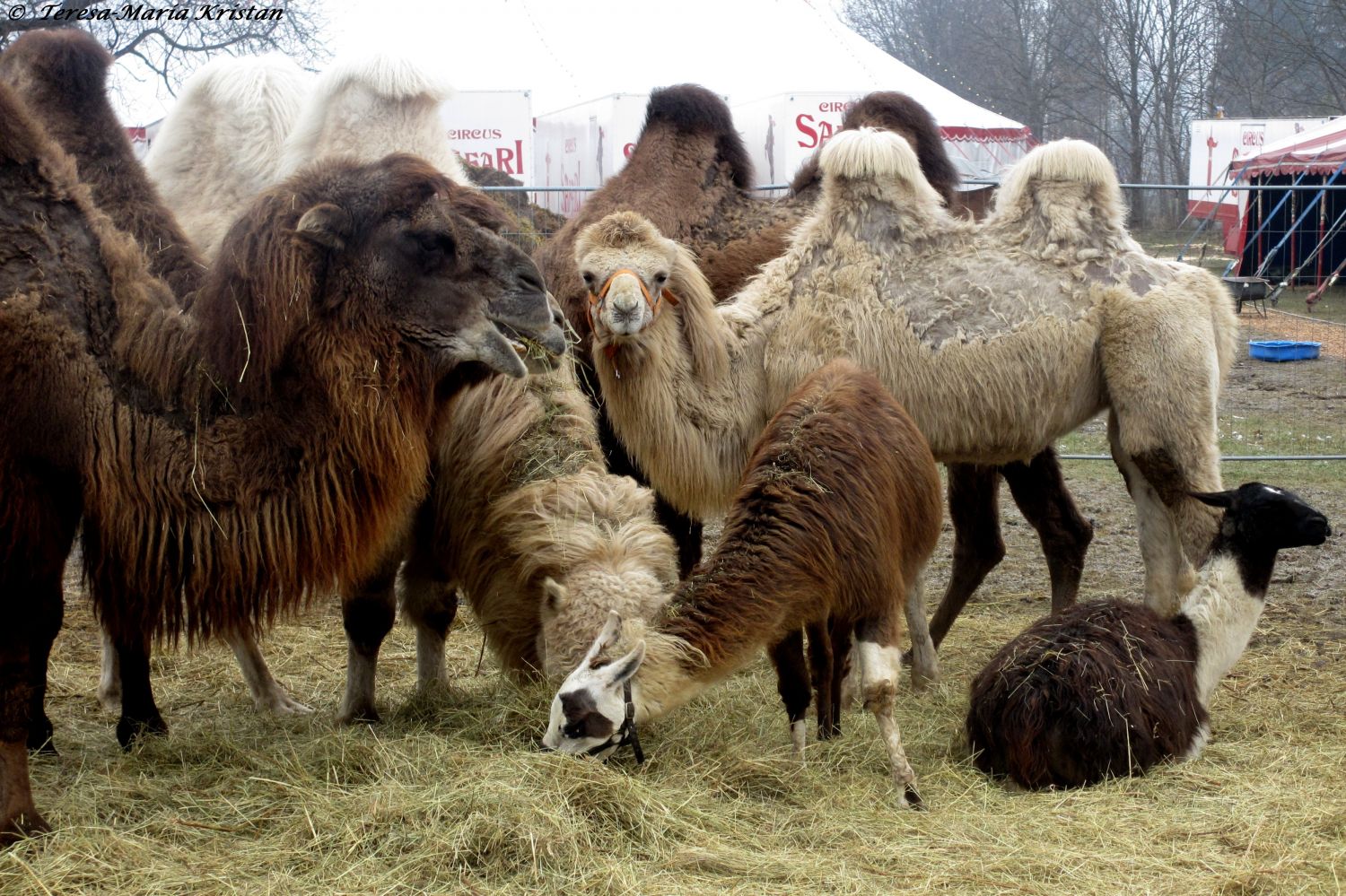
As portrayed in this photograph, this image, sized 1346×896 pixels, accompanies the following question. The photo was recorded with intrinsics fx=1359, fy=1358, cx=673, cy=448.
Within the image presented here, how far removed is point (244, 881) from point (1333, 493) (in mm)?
8630

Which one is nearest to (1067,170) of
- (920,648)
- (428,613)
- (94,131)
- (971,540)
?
(971,540)

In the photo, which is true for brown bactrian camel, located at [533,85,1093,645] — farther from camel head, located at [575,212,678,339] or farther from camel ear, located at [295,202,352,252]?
camel ear, located at [295,202,352,252]

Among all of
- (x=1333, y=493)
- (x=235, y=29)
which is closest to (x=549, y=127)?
(x=235, y=29)

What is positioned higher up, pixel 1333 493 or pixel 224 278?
pixel 224 278

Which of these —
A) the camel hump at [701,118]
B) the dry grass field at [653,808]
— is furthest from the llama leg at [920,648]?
the camel hump at [701,118]

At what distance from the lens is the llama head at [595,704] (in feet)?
13.7

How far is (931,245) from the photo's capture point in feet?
20.3

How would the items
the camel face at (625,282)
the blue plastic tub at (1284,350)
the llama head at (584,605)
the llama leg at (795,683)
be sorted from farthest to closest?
the blue plastic tub at (1284,350) < the camel face at (625,282) < the llama leg at (795,683) < the llama head at (584,605)

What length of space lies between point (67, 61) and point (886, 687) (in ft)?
14.1

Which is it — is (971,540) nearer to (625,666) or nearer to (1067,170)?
(1067,170)

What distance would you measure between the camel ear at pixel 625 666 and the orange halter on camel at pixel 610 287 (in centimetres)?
187

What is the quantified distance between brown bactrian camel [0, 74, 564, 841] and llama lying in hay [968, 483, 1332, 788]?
211cm

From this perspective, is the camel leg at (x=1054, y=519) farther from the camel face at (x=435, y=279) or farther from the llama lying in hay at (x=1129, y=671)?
the camel face at (x=435, y=279)

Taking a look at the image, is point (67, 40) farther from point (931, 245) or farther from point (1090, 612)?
point (1090, 612)
